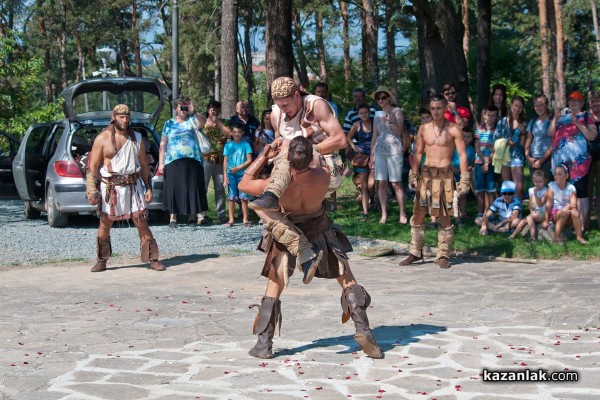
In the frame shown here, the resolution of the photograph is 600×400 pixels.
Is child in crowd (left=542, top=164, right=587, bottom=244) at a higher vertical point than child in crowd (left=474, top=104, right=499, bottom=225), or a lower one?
lower

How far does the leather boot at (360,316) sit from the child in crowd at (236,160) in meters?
8.05

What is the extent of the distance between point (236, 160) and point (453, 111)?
3388 mm

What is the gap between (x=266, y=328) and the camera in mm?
7340

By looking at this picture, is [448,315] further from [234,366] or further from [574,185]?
[574,185]

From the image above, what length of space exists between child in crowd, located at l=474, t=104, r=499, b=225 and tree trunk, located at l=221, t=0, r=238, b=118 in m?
A: 7.45

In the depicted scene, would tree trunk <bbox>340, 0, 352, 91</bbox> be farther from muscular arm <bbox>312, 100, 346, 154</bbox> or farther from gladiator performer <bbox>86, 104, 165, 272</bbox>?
muscular arm <bbox>312, 100, 346, 154</bbox>

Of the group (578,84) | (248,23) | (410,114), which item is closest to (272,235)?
(410,114)

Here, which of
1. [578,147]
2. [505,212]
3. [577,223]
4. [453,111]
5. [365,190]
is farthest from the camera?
[365,190]

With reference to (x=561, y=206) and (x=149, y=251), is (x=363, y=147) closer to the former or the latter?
(x=561, y=206)

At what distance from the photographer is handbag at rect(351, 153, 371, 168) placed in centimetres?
1532

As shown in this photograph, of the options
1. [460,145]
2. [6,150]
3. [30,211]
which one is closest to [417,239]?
[460,145]

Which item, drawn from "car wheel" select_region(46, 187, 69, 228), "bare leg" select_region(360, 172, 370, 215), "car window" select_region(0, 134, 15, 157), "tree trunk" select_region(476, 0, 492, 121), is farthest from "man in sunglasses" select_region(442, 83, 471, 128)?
"car window" select_region(0, 134, 15, 157)

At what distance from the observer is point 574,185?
13.1 m

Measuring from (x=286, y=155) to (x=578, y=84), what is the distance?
50621mm
